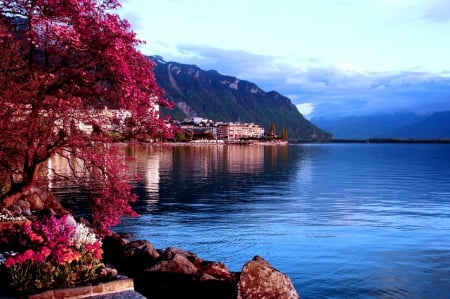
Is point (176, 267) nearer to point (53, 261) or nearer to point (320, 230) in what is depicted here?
point (53, 261)

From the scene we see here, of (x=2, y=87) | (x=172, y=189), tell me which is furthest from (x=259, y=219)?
(x=2, y=87)

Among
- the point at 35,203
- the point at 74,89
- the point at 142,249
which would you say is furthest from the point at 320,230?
the point at 74,89

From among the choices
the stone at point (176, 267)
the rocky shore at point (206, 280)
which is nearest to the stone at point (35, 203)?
the rocky shore at point (206, 280)

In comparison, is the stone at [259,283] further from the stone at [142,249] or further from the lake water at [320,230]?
the stone at [142,249]

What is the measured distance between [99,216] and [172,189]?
46.5 m

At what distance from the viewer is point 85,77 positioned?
650 inches

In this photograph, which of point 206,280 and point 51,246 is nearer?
point 51,246

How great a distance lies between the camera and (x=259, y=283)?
1780 centimetres

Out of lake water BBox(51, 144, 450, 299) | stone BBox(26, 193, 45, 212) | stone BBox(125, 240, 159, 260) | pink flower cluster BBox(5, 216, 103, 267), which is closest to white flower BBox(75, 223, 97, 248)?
pink flower cluster BBox(5, 216, 103, 267)

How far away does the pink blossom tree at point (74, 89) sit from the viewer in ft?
51.9

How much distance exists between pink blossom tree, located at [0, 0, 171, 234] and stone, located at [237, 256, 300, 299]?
516 cm

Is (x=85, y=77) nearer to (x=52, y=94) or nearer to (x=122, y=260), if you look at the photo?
(x=52, y=94)

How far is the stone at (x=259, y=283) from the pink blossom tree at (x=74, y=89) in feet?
16.9

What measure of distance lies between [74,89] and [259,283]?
9.28 m
